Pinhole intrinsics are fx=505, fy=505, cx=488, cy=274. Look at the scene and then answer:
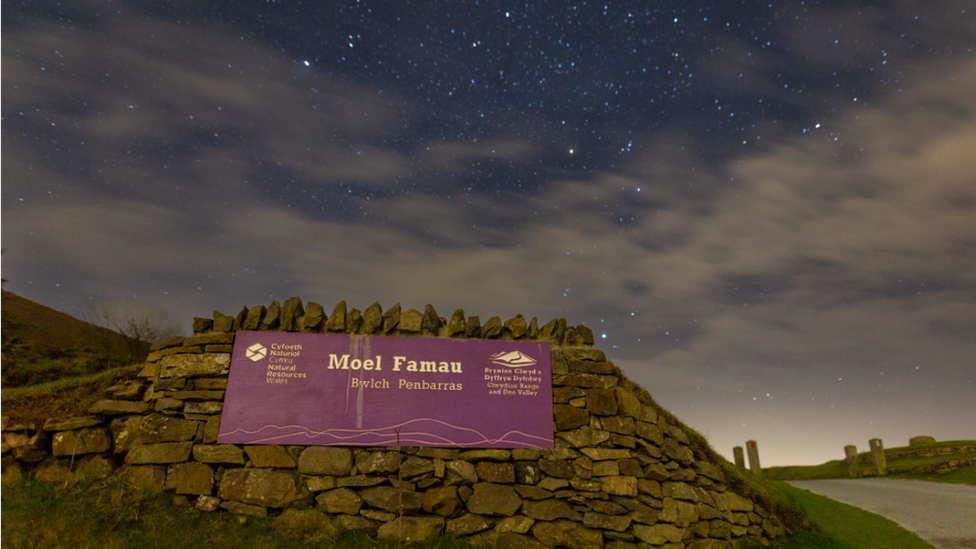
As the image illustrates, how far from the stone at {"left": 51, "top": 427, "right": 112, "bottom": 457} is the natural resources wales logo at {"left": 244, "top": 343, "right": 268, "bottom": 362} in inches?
94.4

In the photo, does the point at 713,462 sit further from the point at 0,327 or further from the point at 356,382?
the point at 0,327

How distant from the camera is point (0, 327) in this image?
50.6 ft

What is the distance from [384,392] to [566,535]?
3652 mm

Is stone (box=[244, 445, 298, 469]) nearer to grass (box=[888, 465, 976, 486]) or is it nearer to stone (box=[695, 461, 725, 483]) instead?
stone (box=[695, 461, 725, 483])

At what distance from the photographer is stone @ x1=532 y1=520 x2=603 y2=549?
25.6 ft

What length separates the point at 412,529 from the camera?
300 inches

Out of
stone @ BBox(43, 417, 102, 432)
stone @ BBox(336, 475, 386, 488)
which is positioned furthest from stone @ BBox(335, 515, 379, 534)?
stone @ BBox(43, 417, 102, 432)

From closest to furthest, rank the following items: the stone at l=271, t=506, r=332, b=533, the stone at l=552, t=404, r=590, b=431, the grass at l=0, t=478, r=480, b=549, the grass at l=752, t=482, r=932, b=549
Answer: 1. the grass at l=0, t=478, r=480, b=549
2. the stone at l=271, t=506, r=332, b=533
3. the stone at l=552, t=404, r=590, b=431
4. the grass at l=752, t=482, r=932, b=549

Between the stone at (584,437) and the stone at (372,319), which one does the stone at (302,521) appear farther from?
the stone at (584,437)

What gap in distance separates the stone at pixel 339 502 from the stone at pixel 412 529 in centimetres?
53

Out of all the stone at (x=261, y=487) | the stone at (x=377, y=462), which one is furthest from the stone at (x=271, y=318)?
the stone at (x=377, y=462)

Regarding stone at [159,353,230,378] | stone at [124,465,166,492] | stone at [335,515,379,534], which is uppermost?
stone at [159,353,230,378]

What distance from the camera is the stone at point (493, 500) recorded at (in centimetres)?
788

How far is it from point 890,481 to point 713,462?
14390 millimetres
